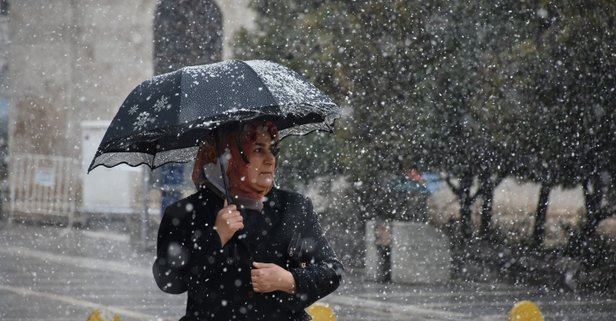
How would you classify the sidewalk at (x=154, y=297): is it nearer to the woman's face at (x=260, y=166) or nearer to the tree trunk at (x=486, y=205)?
the tree trunk at (x=486, y=205)

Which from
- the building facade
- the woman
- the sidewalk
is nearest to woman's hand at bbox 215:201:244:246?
the woman

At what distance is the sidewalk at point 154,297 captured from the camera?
10188 mm

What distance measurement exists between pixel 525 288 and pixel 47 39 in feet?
47.5

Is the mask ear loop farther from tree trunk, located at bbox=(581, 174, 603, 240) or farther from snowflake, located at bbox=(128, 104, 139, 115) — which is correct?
tree trunk, located at bbox=(581, 174, 603, 240)

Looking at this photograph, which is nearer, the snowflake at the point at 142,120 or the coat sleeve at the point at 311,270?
the coat sleeve at the point at 311,270

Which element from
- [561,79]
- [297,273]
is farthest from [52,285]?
[297,273]

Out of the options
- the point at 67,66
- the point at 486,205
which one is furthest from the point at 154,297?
the point at 67,66

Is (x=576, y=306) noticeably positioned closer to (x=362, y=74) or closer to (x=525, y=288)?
(x=525, y=288)

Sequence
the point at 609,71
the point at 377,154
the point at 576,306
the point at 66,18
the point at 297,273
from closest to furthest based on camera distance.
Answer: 1. the point at 297,273
2. the point at 576,306
3. the point at 609,71
4. the point at 377,154
5. the point at 66,18

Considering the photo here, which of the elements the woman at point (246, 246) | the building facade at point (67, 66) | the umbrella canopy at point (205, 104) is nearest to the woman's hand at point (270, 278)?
the woman at point (246, 246)

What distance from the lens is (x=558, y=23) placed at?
39.9 ft

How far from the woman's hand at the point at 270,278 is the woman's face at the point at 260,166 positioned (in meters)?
0.25

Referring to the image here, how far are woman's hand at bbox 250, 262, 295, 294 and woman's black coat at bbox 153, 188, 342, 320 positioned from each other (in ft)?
0.09

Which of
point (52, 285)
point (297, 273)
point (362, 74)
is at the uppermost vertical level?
point (362, 74)
